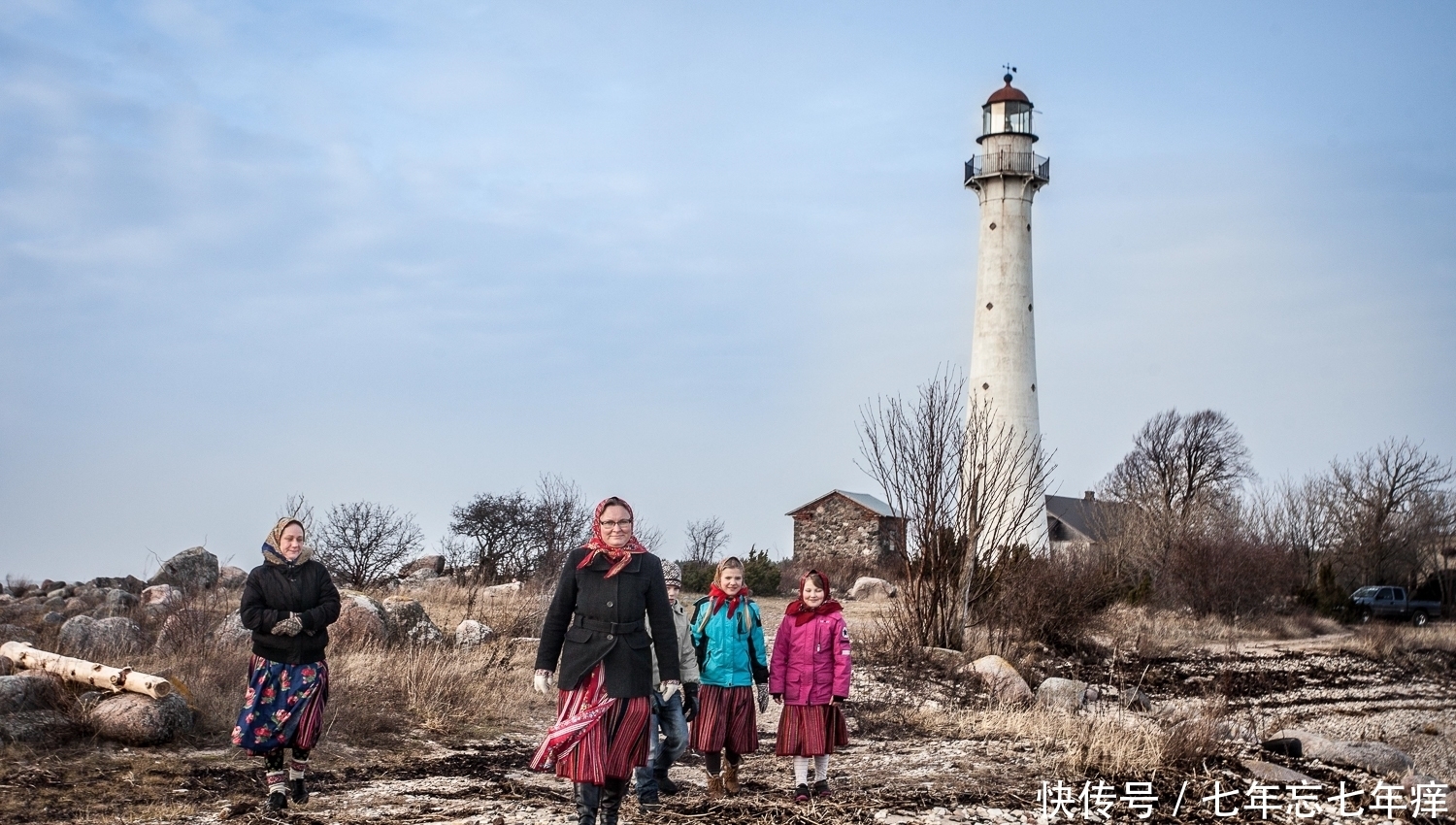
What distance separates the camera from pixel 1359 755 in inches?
443

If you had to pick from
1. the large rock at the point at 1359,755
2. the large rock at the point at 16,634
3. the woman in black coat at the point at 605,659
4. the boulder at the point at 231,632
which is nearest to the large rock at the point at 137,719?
the boulder at the point at 231,632

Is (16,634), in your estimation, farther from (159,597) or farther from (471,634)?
(471,634)

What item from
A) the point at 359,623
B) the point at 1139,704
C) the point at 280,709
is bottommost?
the point at 1139,704

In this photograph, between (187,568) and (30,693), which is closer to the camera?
(30,693)

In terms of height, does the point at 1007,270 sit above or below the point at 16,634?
above

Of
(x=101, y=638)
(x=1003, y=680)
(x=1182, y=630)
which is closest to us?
(x=101, y=638)

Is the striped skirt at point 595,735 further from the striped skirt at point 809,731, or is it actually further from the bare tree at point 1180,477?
the bare tree at point 1180,477

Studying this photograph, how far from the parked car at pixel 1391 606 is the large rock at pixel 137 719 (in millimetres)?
33756

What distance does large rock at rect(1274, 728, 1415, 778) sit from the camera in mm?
10922

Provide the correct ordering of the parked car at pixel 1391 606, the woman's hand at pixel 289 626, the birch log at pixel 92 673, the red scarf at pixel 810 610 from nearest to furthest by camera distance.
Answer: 1. the woman's hand at pixel 289 626
2. the red scarf at pixel 810 610
3. the birch log at pixel 92 673
4. the parked car at pixel 1391 606

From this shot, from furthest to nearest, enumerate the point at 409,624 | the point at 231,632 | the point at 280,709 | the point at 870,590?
1. the point at 870,590
2. the point at 409,624
3. the point at 231,632
4. the point at 280,709

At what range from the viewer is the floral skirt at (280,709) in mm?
7852

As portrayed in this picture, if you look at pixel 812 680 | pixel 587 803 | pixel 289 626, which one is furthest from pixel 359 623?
pixel 587 803

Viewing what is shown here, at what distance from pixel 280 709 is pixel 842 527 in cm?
4026
